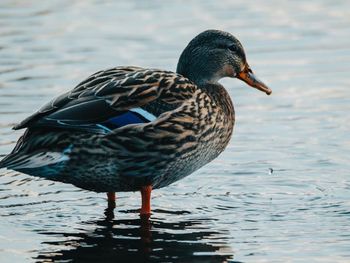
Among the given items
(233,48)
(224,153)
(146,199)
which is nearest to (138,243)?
(146,199)

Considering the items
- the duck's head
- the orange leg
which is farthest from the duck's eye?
the orange leg

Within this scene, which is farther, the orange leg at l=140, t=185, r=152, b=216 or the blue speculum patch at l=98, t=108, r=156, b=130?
the orange leg at l=140, t=185, r=152, b=216

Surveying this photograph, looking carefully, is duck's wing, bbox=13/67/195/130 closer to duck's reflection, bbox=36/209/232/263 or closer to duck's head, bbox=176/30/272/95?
duck's head, bbox=176/30/272/95

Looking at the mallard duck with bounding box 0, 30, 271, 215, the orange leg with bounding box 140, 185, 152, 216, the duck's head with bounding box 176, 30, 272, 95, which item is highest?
the duck's head with bounding box 176, 30, 272, 95

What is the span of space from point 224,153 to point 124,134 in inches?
88.3

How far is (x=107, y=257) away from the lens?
27.3 feet

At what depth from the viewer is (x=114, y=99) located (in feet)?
29.7

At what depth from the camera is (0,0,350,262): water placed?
861 cm

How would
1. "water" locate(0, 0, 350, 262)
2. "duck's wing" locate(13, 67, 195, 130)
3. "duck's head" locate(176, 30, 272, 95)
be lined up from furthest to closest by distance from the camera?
"duck's head" locate(176, 30, 272, 95) < "duck's wing" locate(13, 67, 195, 130) < "water" locate(0, 0, 350, 262)

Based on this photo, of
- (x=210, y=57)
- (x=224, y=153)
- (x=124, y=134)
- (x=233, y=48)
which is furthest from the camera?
(x=224, y=153)

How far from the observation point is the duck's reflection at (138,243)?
830 cm

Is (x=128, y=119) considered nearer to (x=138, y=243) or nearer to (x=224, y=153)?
(x=138, y=243)

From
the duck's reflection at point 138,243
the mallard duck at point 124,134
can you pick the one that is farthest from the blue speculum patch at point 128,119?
the duck's reflection at point 138,243

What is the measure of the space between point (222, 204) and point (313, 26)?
251 inches
